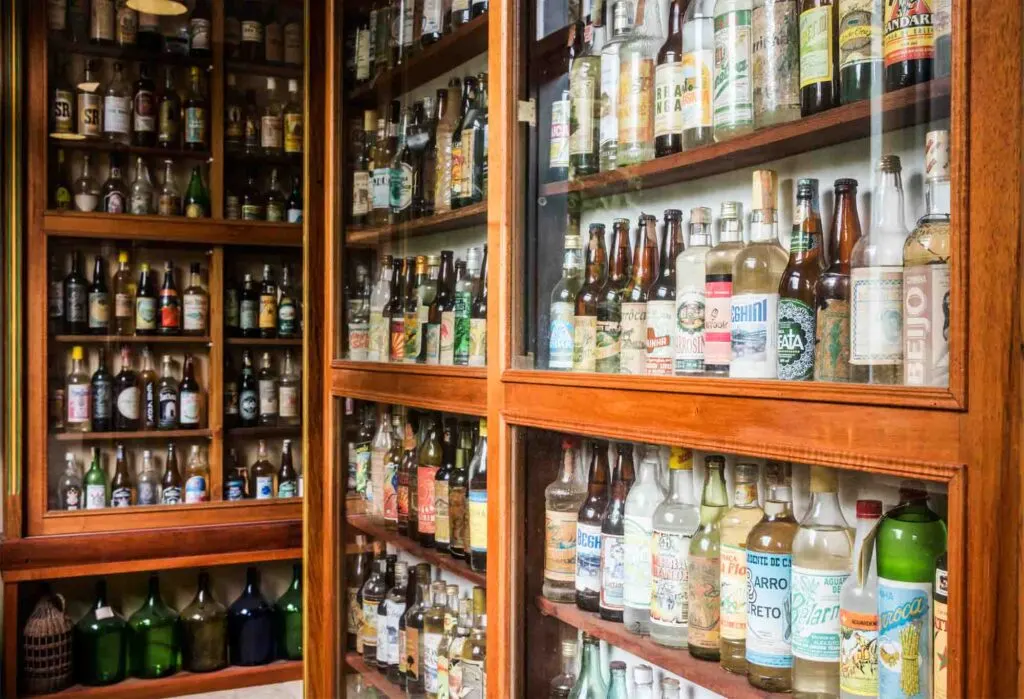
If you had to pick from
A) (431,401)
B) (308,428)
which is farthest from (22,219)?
(431,401)

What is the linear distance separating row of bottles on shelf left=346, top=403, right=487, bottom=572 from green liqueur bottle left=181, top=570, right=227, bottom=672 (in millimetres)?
1498

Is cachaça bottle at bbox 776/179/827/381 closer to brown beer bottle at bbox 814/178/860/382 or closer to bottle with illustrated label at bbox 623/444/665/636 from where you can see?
brown beer bottle at bbox 814/178/860/382

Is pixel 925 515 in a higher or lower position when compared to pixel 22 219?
lower

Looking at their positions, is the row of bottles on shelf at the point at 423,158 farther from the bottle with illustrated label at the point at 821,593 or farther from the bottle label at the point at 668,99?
the bottle with illustrated label at the point at 821,593

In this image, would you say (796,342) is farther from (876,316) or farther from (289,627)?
(289,627)

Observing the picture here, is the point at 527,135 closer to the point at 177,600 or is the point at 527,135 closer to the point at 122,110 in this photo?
the point at 122,110

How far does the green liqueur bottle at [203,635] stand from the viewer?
11.2 ft

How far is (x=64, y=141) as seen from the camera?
3.23 m

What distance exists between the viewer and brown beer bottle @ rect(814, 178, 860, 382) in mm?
995

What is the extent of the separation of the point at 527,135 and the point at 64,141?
7.69 feet

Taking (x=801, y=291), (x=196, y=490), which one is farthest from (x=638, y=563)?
(x=196, y=490)

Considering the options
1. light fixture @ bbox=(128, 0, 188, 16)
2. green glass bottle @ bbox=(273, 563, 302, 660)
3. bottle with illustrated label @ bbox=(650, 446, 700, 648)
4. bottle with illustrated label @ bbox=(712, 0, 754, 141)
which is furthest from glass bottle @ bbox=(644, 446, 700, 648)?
light fixture @ bbox=(128, 0, 188, 16)

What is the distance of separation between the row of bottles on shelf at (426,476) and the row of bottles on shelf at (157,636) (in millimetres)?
1461

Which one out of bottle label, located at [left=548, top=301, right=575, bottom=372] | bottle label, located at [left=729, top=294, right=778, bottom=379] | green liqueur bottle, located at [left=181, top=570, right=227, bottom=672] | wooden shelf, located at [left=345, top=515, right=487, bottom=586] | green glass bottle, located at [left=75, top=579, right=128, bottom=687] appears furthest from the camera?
green liqueur bottle, located at [left=181, top=570, right=227, bottom=672]
